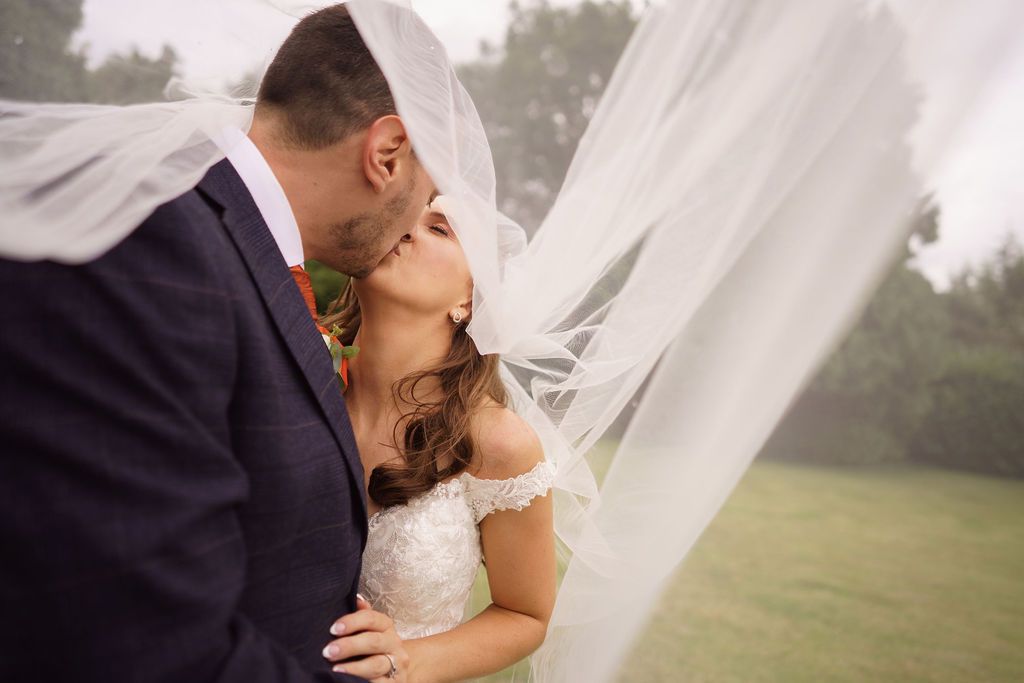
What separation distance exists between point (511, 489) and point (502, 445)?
12cm

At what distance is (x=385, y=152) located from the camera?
157cm

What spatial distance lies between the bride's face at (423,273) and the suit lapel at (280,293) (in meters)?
0.71

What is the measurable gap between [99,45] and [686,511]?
1742mm

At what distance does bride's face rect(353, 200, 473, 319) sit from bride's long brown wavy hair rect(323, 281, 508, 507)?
Answer: 168 mm

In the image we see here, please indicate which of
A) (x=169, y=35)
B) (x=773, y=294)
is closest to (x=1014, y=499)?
(x=773, y=294)

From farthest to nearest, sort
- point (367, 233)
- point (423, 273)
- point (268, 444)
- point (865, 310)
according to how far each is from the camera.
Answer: point (865, 310) < point (423, 273) < point (367, 233) < point (268, 444)

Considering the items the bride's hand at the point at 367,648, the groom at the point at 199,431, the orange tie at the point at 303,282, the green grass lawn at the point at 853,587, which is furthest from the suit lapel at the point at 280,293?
the green grass lawn at the point at 853,587

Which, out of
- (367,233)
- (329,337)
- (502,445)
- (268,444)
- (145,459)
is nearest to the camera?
(145,459)

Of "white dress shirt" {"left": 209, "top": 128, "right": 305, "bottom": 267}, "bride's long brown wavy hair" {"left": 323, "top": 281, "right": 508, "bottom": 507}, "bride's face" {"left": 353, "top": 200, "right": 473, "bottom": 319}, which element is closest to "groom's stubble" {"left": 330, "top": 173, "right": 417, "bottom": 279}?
"white dress shirt" {"left": 209, "top": 128, "right": 305, "bottom": 267}

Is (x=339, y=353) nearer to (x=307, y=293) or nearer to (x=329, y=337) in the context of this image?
(x=329, y=337)

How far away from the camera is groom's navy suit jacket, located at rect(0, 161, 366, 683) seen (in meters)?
1.01

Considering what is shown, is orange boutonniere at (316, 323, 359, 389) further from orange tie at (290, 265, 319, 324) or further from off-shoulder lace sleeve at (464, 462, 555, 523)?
off-shoulder lace sleeve at (464, 462, 555, 523)

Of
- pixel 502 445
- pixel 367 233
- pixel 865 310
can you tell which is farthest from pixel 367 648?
pixel 865 310

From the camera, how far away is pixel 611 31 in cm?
263
